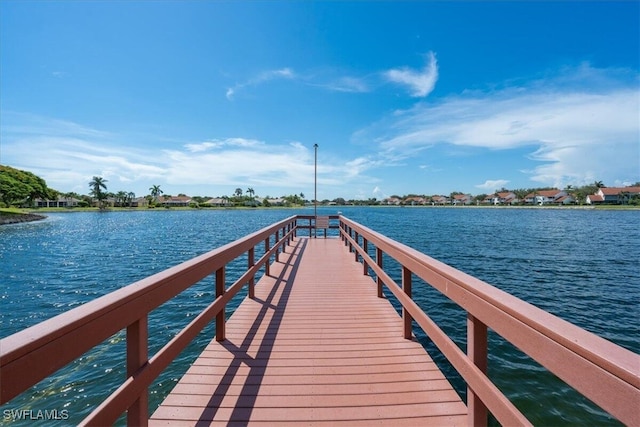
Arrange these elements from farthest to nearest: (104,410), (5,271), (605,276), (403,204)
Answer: (403,204)
(5,271)
(605,276)
(104,410)

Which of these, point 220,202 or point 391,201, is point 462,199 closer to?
point 391,201

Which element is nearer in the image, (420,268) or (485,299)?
(485,299)

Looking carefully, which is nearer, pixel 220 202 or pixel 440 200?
pixel 220 202

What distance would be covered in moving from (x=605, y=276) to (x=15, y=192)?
6556cm

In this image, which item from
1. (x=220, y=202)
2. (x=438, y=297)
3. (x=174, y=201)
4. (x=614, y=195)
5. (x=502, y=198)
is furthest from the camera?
(x=220, y=202)

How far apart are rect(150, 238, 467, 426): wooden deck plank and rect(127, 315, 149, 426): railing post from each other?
1.68ft

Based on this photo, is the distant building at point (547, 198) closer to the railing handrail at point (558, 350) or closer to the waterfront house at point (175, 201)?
the railing handrail at point (558, 350)

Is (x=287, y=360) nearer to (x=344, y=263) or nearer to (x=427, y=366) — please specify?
(x=427, y=366)

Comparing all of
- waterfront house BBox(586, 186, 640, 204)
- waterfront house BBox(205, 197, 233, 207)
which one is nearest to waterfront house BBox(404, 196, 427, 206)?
waterfront house BBox(586, 186, 640, 204)

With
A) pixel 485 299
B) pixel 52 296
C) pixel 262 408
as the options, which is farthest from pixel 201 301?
pixel 485 299

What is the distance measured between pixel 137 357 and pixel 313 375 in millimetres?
1480

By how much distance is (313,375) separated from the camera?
8.34ft

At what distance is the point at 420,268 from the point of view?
2396 mm

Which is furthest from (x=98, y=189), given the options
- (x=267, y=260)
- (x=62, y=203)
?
(x=267, y=260)
